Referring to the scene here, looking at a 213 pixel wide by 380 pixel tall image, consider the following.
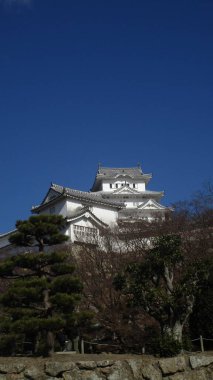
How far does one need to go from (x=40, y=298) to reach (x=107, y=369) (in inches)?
101

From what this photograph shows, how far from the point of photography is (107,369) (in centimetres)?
1162

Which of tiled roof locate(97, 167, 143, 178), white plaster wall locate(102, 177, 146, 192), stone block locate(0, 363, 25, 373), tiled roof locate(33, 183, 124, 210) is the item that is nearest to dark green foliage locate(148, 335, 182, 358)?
stone block locate(0, 363, 25, 373)

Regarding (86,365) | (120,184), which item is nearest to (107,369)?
(86,365)

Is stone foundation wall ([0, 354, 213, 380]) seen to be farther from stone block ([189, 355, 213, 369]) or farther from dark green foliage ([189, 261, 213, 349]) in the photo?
dark green foliage ([189, 261, 213, 349])

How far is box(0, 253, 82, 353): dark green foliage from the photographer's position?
38.2 ft

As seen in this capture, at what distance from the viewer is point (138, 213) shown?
1742 inches

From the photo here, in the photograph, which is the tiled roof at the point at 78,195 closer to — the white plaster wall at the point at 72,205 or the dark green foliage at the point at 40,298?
the white plaster wall at the point at 72,205

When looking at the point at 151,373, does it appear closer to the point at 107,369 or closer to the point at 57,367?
the point at 107,369

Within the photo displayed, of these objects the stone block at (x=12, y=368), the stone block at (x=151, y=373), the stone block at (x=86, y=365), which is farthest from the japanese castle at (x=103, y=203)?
the stone block at (x=12, y=368)

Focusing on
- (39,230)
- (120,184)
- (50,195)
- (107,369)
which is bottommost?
(107,369)

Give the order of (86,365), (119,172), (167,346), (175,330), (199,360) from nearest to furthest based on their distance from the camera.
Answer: (86,365), (167,346), (199,360), (175,330), (119,172)

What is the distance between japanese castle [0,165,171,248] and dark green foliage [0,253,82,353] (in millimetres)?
12615

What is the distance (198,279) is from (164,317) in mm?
1494

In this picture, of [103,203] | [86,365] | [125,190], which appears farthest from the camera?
[125,190]
